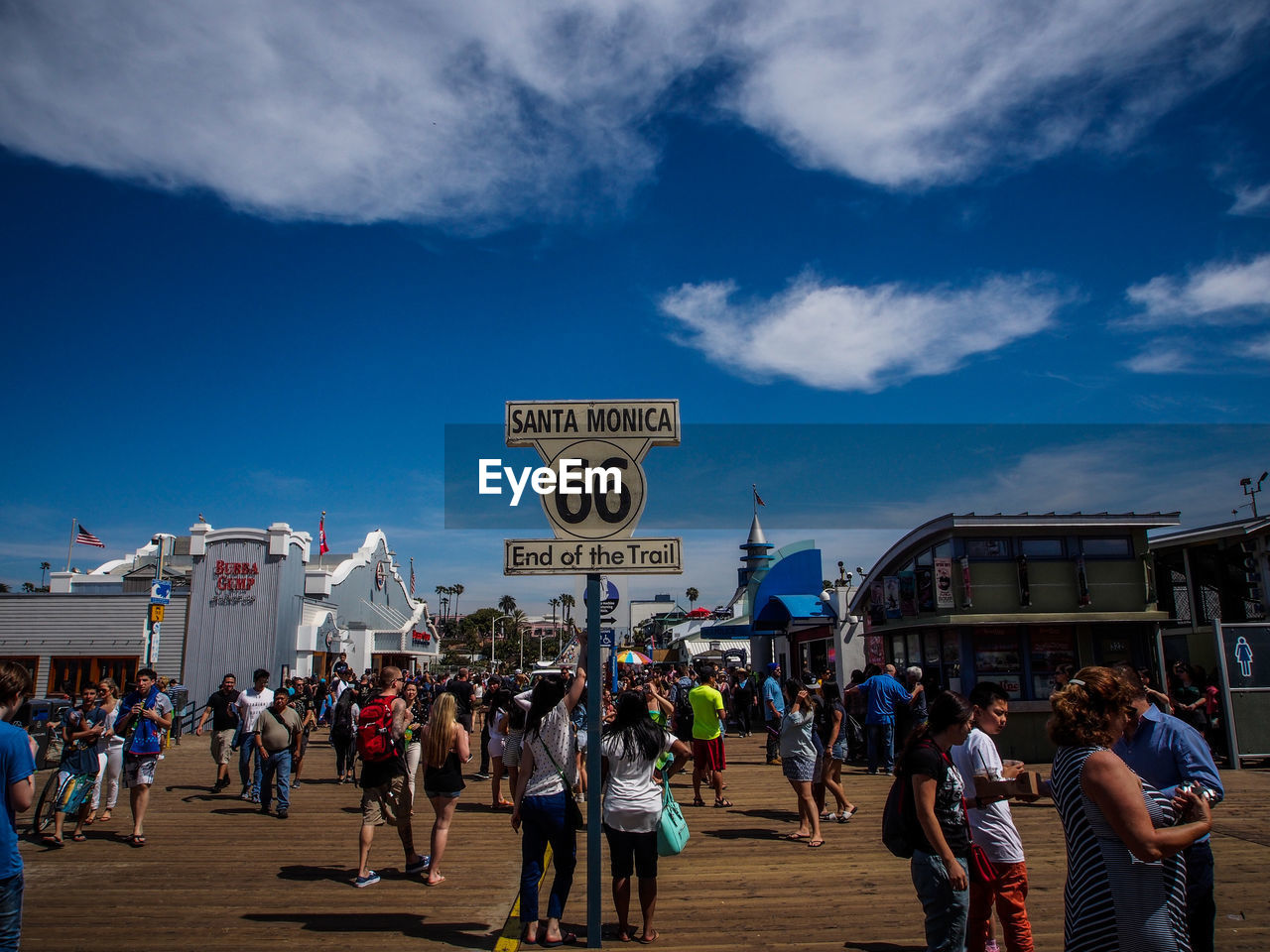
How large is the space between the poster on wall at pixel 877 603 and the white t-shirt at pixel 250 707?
486 inches

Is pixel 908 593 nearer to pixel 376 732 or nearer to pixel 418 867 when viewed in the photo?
pixel 418 867

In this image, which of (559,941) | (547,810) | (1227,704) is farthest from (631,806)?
(1227,704)

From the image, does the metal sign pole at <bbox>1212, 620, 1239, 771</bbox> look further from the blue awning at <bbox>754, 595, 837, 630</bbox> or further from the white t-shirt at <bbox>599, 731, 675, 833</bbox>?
the white t-shirt at <bbox>599, 731, 675, 833</bbox>

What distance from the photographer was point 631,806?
211 inches

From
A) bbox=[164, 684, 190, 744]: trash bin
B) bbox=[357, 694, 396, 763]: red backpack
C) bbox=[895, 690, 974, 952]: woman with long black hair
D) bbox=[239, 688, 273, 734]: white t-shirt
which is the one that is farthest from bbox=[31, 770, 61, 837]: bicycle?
bbox=[164, 684, 190, 744]: trash bin

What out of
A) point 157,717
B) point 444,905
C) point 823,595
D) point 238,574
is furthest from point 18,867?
point 238,574

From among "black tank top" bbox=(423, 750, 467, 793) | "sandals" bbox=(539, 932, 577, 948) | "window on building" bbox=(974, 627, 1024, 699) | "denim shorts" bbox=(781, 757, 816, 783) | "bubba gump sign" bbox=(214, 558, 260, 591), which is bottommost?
"sandals" bbox=(539, 932, 577, 948)

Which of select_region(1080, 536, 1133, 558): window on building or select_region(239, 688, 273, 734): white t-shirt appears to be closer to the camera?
select_region(239, 688, 273, 734): white t-shirt

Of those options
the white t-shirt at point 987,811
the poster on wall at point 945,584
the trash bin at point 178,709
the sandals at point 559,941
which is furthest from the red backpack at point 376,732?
the trash bin at point 178,709

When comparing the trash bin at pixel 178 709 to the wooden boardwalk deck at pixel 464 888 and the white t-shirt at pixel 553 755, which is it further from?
the white t-shirt at pixel 553 755

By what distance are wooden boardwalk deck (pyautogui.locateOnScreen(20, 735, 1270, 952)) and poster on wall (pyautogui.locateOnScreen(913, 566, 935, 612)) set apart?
574cm

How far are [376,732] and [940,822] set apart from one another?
196 inches

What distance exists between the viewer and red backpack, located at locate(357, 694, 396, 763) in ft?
24.0

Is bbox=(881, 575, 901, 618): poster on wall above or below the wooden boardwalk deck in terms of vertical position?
above
